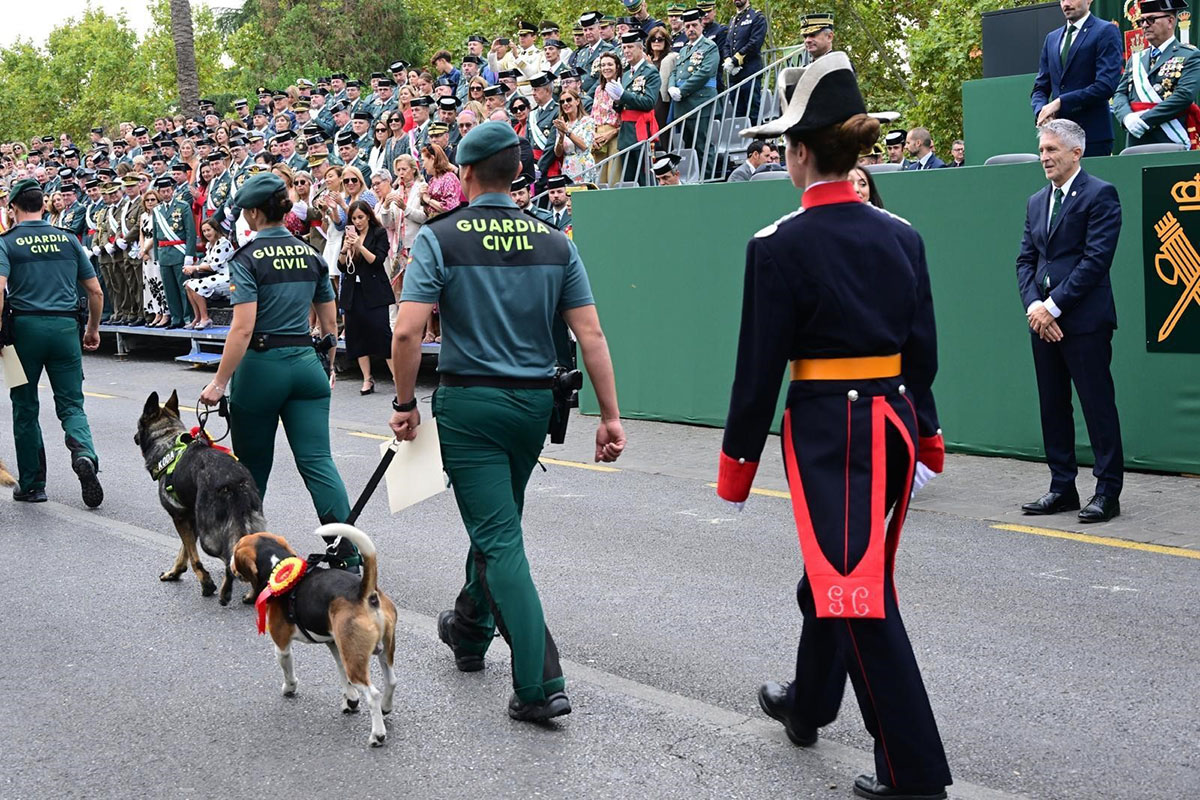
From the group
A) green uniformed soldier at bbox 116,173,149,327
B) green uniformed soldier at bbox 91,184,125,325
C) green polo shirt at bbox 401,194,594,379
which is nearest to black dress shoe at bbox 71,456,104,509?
green polo shirt at bbox 401,194,594,379

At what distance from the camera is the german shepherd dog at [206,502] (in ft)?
21.5

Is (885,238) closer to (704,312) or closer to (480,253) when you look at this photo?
(480,253)

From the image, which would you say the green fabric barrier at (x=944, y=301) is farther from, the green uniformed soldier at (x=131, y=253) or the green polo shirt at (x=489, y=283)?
the green uniformed soldier at (x=131, y=253)

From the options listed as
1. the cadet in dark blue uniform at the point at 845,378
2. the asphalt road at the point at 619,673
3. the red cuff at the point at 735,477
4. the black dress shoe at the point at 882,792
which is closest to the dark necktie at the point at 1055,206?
the asphalt road at the point at 619,673

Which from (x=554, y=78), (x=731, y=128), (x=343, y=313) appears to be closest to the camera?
(x=731, y=128)

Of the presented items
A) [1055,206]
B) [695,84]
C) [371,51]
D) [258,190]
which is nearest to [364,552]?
[258,190]

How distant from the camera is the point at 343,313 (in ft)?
50.3

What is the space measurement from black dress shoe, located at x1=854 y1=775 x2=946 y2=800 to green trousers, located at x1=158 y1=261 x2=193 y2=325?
1765cm

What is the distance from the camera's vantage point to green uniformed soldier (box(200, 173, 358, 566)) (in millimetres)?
6816

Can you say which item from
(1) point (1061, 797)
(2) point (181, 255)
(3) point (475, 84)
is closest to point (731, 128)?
(3) point (475, 84)

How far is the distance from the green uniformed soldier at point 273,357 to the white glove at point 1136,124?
20.5 ft

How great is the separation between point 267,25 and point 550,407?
36.4 meters

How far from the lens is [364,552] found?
4.66 metres

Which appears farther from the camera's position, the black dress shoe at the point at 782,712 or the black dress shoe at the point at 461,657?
the black dress shoe at the point at 461,657
